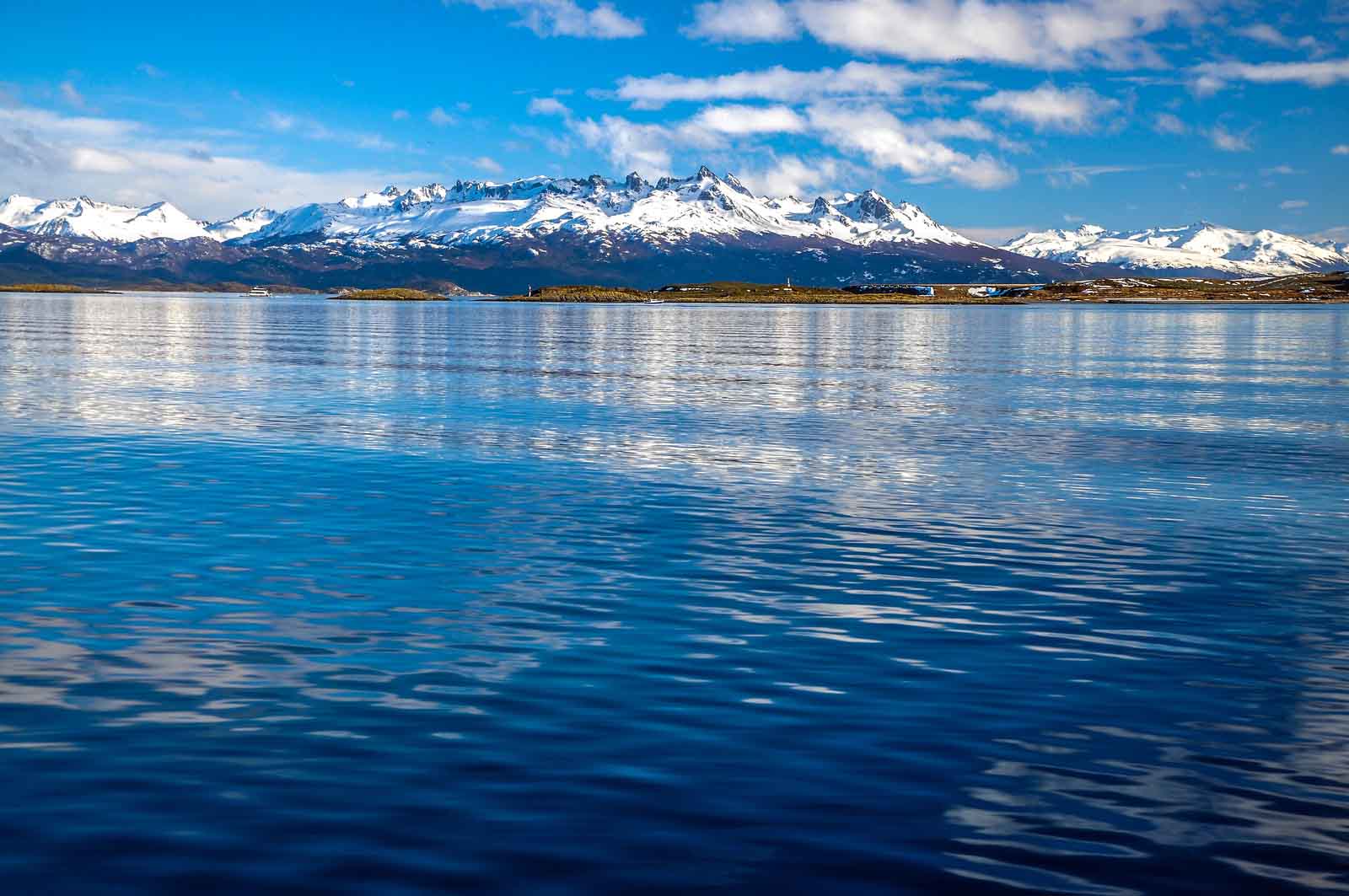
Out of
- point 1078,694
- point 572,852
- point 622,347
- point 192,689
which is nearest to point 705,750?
point 572,852

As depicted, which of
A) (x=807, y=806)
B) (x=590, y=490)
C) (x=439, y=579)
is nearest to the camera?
(x=807, y=806)

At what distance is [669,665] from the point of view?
18.2 m

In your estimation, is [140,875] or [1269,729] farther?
[1269,729]

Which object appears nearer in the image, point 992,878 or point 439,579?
point 992,878

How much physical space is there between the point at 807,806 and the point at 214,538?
1924 centimetres

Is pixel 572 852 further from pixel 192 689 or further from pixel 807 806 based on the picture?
pixel 192 689

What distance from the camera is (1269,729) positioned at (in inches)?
624

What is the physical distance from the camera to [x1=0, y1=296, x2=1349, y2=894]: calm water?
39.9 ft

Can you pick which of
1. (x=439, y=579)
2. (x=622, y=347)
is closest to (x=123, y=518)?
(x=439, y=579)

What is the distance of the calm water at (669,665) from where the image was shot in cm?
1216

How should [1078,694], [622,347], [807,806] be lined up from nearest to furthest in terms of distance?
[807,806], [1078,694], [622,347]

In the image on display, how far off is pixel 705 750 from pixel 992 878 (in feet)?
13.9

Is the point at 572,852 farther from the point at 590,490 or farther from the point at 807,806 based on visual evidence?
the point at 590,490

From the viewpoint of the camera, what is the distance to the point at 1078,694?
17.2 m
